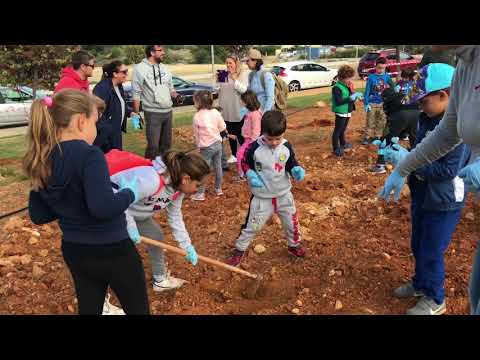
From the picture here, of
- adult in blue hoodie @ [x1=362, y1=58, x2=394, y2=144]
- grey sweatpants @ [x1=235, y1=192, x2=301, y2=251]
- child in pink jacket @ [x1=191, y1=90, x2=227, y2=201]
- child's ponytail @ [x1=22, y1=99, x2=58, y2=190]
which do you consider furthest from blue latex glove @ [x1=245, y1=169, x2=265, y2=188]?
adult in blue hoodie @ [x1=362, y1=58, x2=394, y2=144]

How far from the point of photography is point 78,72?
5039mm

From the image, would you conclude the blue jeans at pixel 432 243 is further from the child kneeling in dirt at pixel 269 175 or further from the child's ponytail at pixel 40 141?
the child's ponytail at pixel 40 141

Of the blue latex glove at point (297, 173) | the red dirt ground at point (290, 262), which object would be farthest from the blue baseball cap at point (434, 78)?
the red dirt ground at point (290, 262)

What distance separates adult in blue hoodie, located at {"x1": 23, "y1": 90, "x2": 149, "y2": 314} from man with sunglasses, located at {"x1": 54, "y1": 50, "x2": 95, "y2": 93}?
10.6 ft

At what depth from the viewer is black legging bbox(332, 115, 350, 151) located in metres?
6.78

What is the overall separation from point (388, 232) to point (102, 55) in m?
35.3

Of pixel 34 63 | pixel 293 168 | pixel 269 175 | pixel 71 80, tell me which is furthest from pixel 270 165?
pixel 34 63

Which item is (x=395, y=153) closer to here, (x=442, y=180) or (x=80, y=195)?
(x=442, y=180)

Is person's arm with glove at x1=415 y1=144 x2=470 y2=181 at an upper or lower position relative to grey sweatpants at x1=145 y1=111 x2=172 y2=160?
upper

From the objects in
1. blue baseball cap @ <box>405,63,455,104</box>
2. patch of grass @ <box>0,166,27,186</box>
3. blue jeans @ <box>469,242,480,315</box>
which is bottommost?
patch of grass @ <box>0,166,27,186</box>

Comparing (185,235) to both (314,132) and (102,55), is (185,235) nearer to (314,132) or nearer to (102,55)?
(314,132)

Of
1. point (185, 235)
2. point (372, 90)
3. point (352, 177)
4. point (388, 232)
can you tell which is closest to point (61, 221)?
point (185, 235)

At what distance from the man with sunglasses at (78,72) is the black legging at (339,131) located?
12.3ft

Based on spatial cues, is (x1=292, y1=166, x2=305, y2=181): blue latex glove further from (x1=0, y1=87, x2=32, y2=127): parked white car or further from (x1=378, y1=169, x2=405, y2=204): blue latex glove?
(x1=0, y1=87, x2=32, y2=127): parked white car
